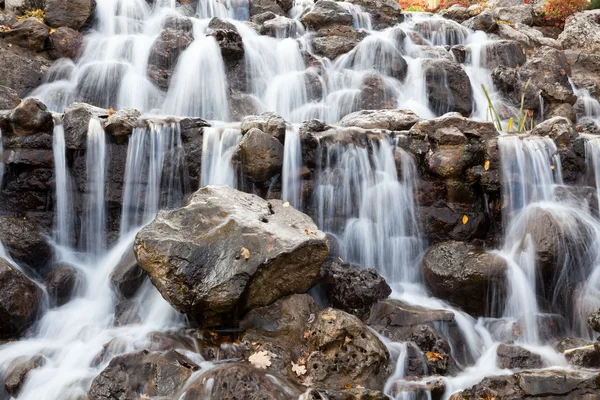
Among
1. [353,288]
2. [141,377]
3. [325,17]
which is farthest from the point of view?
[325,17]

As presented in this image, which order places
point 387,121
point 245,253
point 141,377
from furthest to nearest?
point 387,121
point 245,253
point 141,377

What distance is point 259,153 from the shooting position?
679 centimetres

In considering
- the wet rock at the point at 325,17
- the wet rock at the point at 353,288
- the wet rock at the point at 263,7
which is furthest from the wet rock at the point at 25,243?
the wet rock at the point at 263,7

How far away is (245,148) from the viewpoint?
680 cm

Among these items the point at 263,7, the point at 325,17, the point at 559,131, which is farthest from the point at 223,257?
the point at 263,7

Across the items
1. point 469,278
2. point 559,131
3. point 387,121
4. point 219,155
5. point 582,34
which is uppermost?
point 582,34

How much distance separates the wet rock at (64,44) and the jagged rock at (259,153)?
6.61 metres

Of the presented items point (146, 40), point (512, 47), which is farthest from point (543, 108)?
point (146, 40)

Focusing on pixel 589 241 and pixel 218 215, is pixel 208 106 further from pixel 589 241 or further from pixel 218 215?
pixel 589 241

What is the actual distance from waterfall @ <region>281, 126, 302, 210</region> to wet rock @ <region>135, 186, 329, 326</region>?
1463mm

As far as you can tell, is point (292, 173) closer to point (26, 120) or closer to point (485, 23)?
point (26, 120)

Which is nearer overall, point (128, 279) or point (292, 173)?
point (128, 279)

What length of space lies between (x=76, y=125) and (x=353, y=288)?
4.82 metres

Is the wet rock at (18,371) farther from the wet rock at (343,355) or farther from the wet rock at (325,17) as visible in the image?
the wet rock at (325,17)
